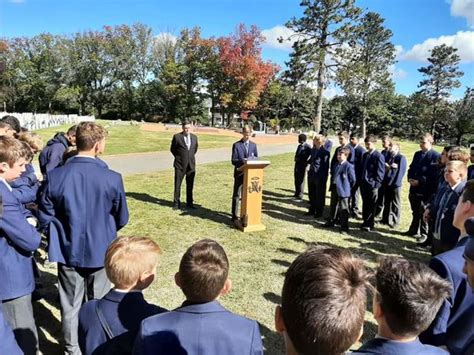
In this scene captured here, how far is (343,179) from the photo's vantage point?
7633mm

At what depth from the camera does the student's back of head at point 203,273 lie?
1.89 metres

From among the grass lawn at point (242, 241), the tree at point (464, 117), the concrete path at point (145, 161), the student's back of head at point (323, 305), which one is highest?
the tree at point (464, 117)

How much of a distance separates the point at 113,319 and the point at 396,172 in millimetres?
7359

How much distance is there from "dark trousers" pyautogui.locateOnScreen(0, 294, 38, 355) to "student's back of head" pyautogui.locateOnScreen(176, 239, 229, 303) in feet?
5.39

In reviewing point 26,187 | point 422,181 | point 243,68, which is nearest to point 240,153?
point 422,181

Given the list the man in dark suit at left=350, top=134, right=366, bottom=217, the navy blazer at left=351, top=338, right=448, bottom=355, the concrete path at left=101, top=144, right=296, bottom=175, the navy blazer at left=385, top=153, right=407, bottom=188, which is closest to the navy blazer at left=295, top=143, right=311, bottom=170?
the man in dark suit at left=350, top=134, right=366, bottom=217

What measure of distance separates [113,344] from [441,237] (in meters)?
3.73

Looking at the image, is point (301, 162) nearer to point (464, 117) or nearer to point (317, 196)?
point (317, 196)

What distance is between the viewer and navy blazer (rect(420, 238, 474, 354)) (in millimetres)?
1984

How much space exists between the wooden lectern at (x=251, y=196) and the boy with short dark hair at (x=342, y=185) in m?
1.49

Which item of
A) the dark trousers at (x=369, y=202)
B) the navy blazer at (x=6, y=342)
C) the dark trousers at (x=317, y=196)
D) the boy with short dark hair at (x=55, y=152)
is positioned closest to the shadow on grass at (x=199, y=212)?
the dark trousers at (x=317, y=196)

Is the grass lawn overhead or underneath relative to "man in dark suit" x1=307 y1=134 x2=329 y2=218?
underneath

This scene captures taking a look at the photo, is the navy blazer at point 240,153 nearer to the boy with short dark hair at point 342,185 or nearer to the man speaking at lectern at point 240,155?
the man speaking at lectern at point 240,155

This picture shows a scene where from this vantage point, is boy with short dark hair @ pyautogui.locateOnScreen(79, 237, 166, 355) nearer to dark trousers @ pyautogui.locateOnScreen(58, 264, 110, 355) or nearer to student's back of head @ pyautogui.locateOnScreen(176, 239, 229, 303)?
student's back of head @ pyautogui.locateOnScreen(176, 239, 229, 303)
